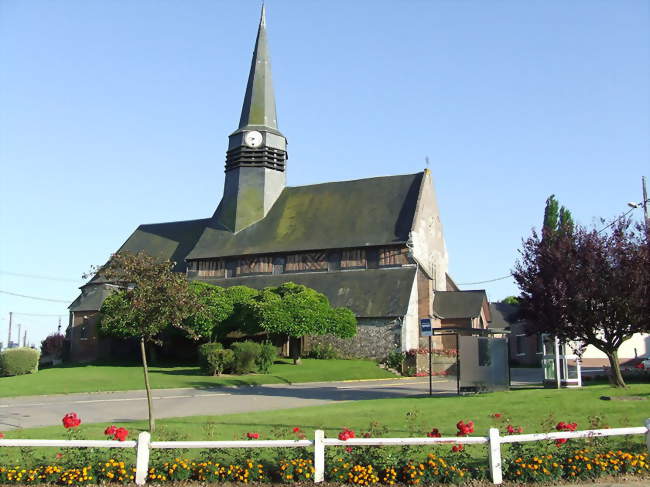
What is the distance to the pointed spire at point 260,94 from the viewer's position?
173 feet

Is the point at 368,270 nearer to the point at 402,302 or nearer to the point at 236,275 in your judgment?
the point at 402,302

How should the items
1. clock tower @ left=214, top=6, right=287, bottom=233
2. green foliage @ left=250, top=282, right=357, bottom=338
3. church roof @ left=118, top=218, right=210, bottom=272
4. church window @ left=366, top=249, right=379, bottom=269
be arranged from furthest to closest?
church roof @ left=118, top=218, right=210, bottom=272
clock tower @ left=214, top=6, right=287, bottom=233
church window @ left=366, top=249, right=379, bottom=269
green foliage @ left=250, top=282, right=357, bottom=338

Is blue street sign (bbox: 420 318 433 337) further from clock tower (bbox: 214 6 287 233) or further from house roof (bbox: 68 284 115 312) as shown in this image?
house roof (bbox: 68 284 115 312)

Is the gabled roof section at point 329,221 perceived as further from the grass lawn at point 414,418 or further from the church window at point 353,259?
the grass lawn at point 414,418

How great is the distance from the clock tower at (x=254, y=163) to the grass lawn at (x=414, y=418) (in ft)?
110

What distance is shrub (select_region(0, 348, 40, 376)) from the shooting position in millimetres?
32000

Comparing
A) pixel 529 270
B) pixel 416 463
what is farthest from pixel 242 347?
pixel 416 463

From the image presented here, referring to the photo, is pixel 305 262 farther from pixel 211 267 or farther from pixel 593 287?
pixel 593 287

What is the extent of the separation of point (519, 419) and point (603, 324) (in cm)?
731

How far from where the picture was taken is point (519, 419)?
1387 cm

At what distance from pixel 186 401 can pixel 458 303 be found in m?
27.1

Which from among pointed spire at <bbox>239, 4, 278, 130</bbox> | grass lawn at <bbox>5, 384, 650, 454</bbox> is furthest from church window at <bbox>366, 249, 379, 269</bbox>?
grass lawn at <bbox>5, 384, 650, 454</bbox>

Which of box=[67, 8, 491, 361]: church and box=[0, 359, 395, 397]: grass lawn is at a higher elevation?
box=[67, 8, 491, 361]: church

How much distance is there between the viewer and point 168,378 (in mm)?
28750
